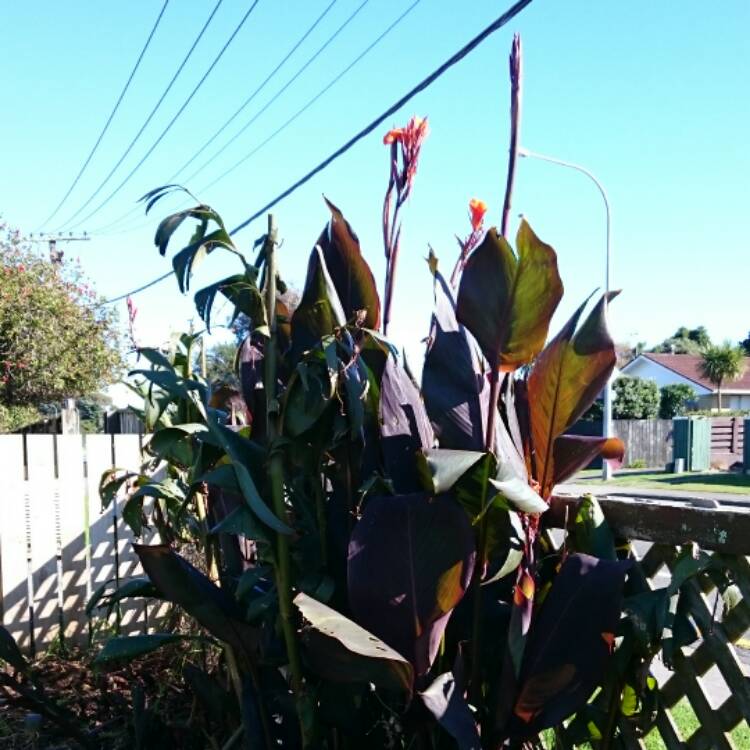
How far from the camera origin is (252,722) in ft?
7.95

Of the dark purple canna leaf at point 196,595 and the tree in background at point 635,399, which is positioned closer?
the dark purple canna leaf at point 196,595

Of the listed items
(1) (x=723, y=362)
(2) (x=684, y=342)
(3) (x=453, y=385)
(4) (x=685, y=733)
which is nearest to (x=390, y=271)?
(3) (x=453, y=385)

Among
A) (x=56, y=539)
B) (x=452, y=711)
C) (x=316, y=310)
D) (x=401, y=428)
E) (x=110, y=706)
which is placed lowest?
(x=110, y=706)

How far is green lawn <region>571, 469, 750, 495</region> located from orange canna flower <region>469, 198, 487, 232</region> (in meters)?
19.9

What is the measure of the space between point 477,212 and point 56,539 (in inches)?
152

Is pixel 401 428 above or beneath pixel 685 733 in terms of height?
above

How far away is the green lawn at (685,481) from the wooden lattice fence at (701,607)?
19557 mm

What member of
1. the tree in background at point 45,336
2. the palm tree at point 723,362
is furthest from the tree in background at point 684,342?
the tree in background at point 45,336

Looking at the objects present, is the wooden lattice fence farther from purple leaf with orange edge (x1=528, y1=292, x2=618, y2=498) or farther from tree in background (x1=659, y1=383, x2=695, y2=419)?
tree in background (x1=659, y1=383, x2=695, y2=419)

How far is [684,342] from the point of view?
251 feet

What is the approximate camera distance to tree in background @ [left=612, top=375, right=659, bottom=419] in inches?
1442

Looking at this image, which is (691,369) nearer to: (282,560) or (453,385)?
(453,385)

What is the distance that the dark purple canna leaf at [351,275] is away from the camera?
2.49m

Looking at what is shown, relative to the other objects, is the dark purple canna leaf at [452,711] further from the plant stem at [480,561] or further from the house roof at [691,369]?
the house roof at [691,369]
